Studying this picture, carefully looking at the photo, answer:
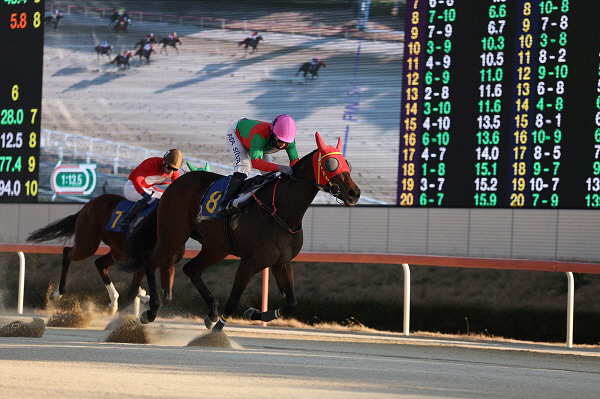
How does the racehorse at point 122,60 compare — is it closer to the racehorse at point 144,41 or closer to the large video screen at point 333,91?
the large video screen at point 333,91

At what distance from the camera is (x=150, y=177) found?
9312 millimetres

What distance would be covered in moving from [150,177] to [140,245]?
0.93 meters

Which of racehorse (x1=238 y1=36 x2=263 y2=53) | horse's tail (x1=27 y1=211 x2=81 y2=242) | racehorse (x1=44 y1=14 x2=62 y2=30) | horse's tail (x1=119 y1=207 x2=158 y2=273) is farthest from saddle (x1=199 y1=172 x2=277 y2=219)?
racehorse (x1=44 y1=14 x2=62 y2=30)

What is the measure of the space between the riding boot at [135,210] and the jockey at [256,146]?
1.31 metres

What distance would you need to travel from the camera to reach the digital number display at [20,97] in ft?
44.7

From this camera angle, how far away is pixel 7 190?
13.6 metres

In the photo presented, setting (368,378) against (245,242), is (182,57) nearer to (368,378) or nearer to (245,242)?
(245,242)

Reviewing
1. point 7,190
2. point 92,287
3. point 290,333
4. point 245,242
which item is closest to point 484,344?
point 290,333

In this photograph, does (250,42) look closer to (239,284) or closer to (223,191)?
(223,191)

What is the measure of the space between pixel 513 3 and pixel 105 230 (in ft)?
15.3

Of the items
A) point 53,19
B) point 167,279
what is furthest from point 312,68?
point 167,279

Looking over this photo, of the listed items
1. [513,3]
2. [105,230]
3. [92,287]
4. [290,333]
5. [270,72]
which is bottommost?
[92,287]

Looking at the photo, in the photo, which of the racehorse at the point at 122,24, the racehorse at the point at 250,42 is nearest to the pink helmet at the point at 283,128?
the racehorse at the point at 250,42

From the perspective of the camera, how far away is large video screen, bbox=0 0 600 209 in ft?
35.7
